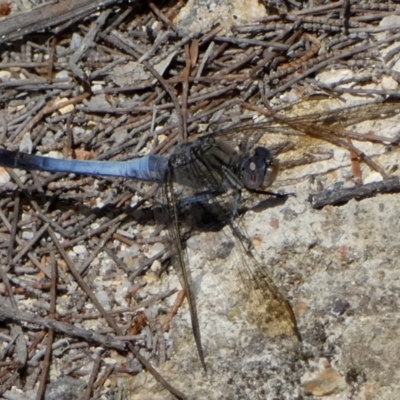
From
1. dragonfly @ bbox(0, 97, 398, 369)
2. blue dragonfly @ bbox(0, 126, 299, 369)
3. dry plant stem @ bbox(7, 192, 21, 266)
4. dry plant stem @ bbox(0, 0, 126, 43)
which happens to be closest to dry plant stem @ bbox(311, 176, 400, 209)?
dragonfly @ bbox(0, 97, 398, 369)

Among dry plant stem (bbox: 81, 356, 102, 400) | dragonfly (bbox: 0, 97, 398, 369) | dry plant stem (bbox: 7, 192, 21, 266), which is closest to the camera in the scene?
dry plant stem (bbox: 81, 356, 102, 400)

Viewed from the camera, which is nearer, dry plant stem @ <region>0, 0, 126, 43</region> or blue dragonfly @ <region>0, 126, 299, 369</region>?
blue dragonfly @ <region>0, 126, 299, 369</region>

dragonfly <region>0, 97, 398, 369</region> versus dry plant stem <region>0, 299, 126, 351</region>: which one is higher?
dragonfly <region>0, 97, 398, 369</region>

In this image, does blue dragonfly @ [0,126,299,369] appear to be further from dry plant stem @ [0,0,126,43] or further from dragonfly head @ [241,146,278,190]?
dry plant stem @ [0,0,126,43]

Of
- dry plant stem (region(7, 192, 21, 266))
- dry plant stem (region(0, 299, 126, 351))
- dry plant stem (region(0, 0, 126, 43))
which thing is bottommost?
dry plant stem (region(0, 299, 126, 351))

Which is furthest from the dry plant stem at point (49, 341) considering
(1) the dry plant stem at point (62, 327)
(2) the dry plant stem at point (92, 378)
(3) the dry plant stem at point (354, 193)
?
(3) the dry plant stem at point (354, 193)

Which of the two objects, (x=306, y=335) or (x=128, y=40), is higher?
(x=128, y=40)

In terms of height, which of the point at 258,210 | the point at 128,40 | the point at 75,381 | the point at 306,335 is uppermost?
the point at 128,40

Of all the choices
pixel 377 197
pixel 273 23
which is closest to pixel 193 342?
pixel 377 197

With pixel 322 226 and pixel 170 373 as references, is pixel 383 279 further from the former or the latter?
pixel 170 373

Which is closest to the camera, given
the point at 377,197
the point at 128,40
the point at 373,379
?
the point at 373,379
